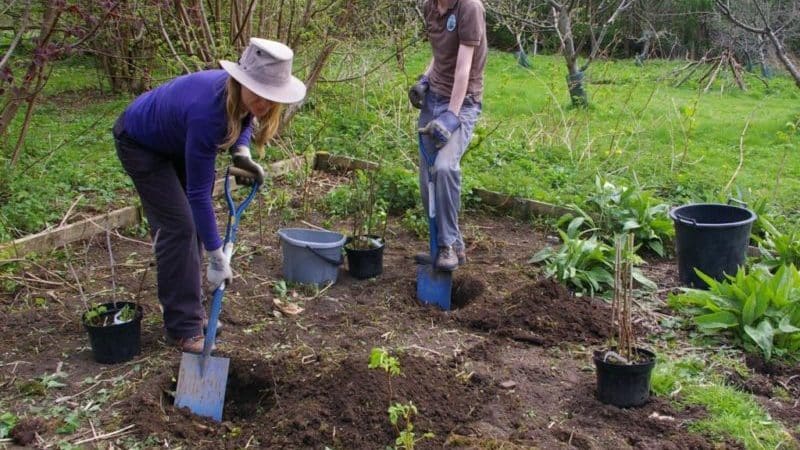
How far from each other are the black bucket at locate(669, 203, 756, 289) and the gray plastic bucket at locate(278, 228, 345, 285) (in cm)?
218

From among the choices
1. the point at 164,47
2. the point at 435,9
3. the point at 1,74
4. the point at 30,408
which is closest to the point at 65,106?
the point at 164,47

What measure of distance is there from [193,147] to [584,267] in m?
2.78

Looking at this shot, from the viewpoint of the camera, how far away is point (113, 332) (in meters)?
4.03

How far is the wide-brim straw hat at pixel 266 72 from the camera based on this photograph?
3.41m

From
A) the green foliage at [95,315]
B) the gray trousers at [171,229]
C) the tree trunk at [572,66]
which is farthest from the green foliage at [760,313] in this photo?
the tree trunk at [572,66]

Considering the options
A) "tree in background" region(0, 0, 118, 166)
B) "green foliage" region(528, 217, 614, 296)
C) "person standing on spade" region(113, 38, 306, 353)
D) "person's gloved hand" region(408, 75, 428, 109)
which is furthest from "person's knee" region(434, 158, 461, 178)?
"tree in background" region(0, 0, 118, 166)

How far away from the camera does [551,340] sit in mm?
4527

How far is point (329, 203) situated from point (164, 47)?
2.65 meters

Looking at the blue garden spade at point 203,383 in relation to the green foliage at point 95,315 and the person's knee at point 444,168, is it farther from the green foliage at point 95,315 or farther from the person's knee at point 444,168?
the person's knee at point 444,168

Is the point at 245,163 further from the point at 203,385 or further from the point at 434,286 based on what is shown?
the point at 434,286

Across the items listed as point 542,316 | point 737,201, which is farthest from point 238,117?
point 737,201

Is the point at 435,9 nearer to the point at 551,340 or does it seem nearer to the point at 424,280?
the point at 424,280

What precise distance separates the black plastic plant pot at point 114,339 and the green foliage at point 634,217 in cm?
334

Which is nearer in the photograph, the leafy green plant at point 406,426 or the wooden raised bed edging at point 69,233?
the leafy green plant at point 406,426
